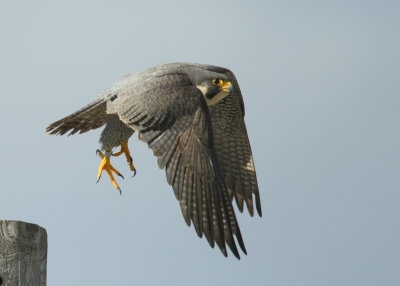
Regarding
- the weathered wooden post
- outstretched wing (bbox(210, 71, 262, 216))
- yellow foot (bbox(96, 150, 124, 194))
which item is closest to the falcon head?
outstretched wing (bbox(210, 71, 262, 216))

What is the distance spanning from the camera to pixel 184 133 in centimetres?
851

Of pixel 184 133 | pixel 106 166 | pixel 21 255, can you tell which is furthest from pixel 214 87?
pixel 21 255

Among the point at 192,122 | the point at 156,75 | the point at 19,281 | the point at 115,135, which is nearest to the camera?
the point at 19,281

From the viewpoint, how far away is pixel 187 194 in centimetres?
822

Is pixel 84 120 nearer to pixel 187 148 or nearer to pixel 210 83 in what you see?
pixel 210 83

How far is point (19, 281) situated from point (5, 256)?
167 millimetres

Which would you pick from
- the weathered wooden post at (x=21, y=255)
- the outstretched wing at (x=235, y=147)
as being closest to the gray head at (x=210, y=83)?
the outstretched wing at (x=235, y=147)

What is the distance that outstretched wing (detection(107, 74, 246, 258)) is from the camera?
26.8 feet

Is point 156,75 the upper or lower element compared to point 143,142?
upper

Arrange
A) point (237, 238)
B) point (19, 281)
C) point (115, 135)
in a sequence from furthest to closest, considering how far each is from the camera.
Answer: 1. point (115, 135)
2. point (237, 238)
3. point (19, 281)

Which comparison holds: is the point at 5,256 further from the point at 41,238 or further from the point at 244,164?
the point at 244,164

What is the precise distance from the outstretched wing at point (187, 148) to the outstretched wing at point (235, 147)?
6.21ft

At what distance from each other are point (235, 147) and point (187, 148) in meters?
2.50

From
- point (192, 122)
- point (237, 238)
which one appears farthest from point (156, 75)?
point (237, 238)
